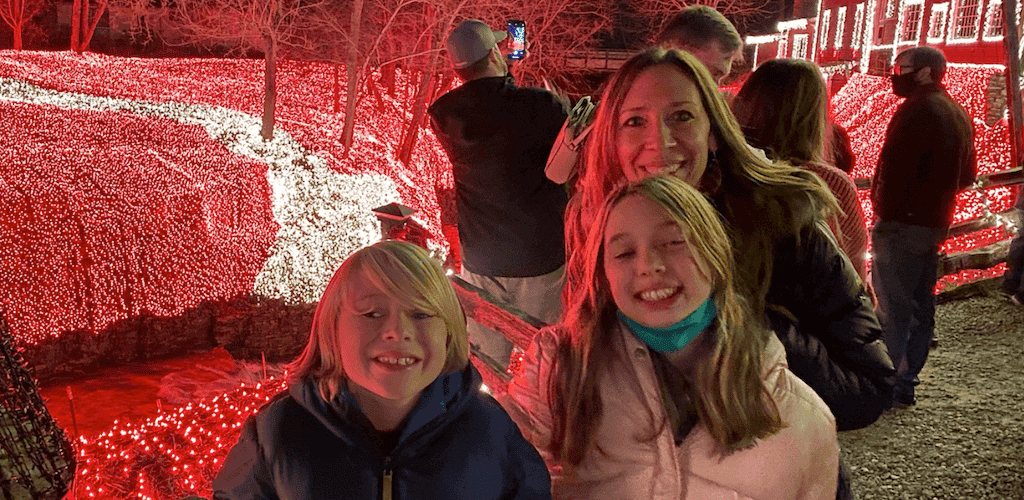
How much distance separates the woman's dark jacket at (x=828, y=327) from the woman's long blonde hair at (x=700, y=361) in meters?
0.14

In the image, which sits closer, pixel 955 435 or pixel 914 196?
pixel 955 435

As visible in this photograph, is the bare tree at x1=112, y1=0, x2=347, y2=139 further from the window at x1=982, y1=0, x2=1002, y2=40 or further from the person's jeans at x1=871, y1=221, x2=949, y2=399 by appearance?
the person's jeans at x1=871, y1=221, x2=949, y2=399

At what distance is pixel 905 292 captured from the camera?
14.2ft

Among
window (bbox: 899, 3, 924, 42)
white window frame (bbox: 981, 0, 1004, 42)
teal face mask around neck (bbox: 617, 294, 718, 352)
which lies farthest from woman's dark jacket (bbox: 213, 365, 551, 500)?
window (bbox: 899, 3, 924, 42)

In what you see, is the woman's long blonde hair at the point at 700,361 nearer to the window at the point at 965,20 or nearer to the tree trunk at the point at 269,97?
the window at the point at 965,20

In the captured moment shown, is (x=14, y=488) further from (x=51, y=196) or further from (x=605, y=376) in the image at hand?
(x=51, y=196)

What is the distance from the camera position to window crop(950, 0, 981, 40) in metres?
10.5

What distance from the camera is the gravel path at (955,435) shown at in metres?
3.55

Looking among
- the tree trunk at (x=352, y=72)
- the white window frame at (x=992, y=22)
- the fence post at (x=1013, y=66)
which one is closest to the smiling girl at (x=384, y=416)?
the fence post at (x=1013, y=66)

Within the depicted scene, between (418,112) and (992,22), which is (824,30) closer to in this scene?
(992,22)

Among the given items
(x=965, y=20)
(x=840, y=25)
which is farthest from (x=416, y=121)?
(x=965, y=20)

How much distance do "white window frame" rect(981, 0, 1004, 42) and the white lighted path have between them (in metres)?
10.2

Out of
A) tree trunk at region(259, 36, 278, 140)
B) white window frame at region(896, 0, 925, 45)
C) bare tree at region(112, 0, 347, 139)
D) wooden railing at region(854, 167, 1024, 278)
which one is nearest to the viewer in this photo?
wooden railing at region(854, 167, 1024, 278)

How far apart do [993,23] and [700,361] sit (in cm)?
1079
